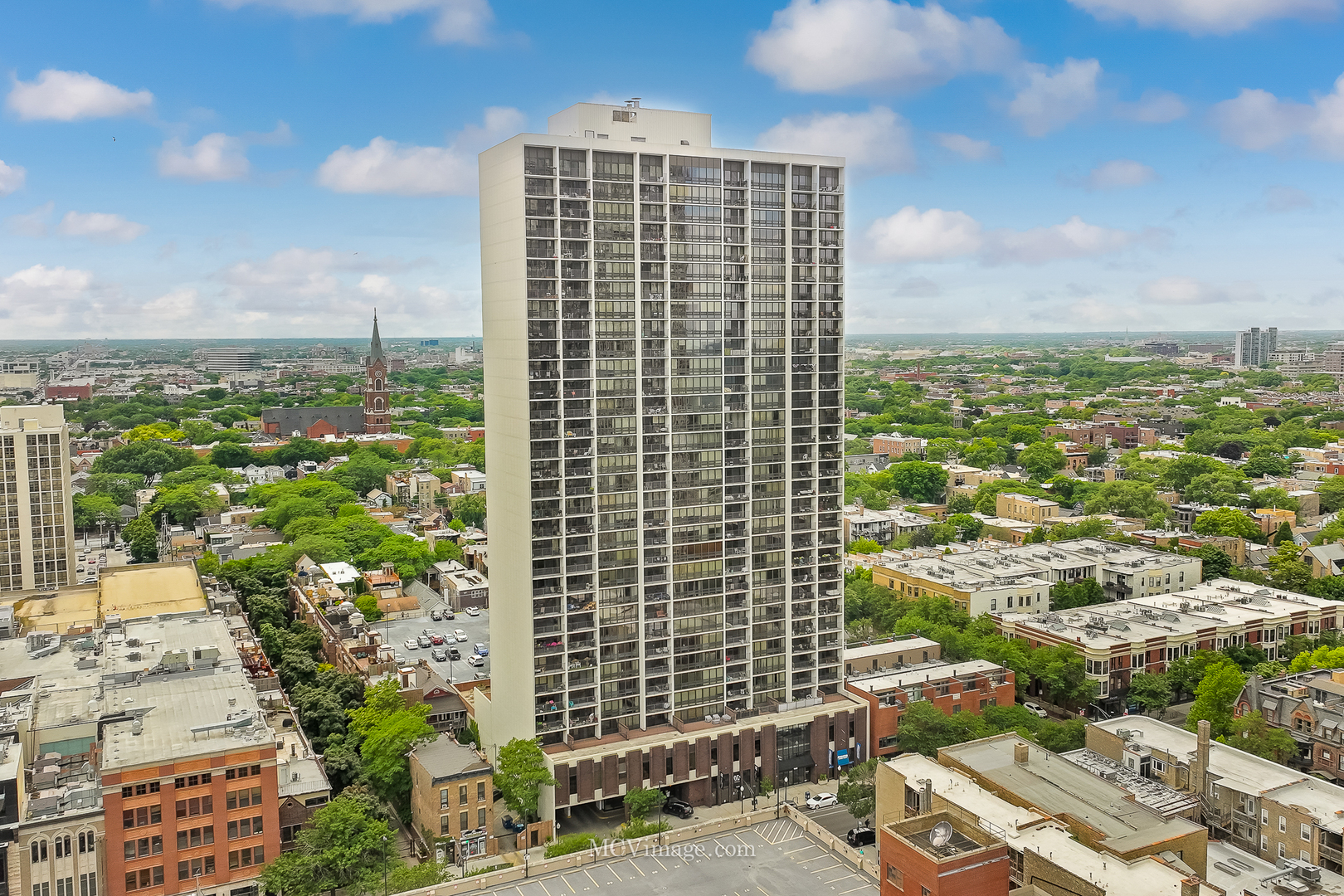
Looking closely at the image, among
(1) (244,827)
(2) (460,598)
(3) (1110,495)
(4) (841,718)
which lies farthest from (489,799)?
(3) (1110,495)

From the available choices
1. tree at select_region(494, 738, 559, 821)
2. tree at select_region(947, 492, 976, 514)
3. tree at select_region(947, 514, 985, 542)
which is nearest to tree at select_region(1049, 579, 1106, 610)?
tree at select_region(947, 514, 985, 542)

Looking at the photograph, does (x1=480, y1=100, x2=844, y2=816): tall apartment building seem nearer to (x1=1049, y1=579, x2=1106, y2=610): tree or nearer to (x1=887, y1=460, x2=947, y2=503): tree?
(x1=1049, y1=579, x2=1106, y2=610): tree

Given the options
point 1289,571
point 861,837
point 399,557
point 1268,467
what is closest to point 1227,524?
point 1289,571

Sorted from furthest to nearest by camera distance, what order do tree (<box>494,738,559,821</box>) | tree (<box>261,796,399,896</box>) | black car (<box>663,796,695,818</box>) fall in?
black car (<box>663,796,695,818</box>), tree (<box>494,738,559,821</box>), tree (<box>261,796,399,896</box>)

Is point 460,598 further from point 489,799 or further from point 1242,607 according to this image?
point 1242,607

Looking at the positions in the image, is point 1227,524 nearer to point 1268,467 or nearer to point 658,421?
point 1268,467

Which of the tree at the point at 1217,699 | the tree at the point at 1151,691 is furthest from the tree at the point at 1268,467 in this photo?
the tree at the point at 1217,699
